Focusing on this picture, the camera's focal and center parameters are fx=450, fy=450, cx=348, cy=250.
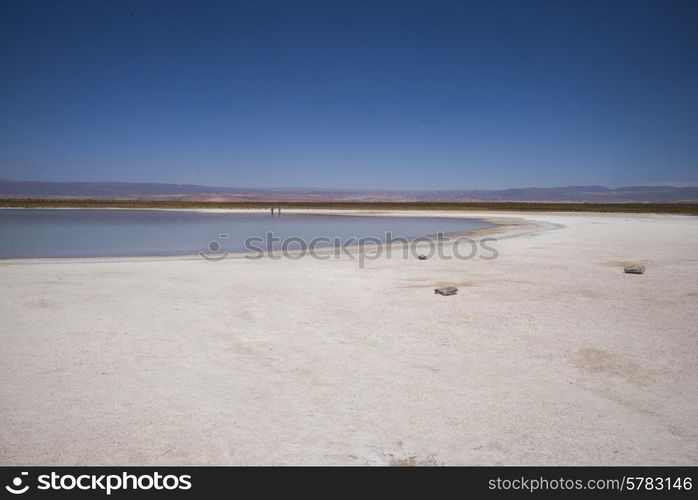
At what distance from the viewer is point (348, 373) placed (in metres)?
4.77

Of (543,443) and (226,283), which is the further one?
(226,283)

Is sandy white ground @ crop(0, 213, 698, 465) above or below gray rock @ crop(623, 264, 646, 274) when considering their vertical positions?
below

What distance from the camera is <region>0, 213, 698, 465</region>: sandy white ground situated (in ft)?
11.1

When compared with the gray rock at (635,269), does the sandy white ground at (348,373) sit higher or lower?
lower

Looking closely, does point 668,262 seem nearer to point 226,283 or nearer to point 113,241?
point 226,283

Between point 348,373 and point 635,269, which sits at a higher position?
point 635,269

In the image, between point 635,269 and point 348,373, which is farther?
point 635,269

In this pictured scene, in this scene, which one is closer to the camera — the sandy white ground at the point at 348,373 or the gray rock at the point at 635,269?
the sandy white ground at the point at 348,373

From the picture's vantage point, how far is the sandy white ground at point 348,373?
337cm

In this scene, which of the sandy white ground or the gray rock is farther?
the gray rock

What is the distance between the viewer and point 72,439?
3430mm

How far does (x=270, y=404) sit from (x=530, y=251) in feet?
44.6

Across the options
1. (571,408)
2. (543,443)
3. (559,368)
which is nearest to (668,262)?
(559,368)
